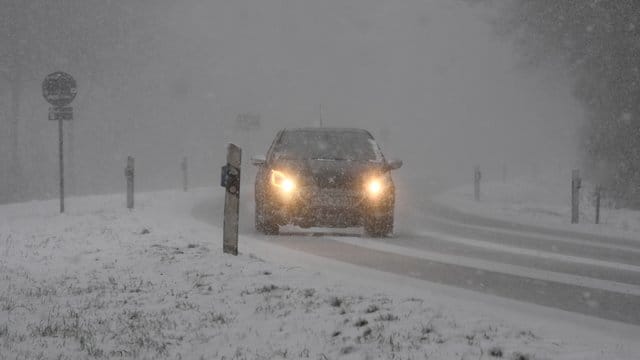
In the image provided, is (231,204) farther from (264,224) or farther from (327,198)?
(264,224)

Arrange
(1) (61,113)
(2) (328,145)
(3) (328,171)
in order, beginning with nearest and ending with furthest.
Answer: (3) (328,171) → (2) (328,145) → (1) (61,113)

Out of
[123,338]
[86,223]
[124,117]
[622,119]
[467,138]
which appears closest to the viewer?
[123,338]

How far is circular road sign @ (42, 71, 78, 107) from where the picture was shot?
1576 centimetres

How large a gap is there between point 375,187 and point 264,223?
172 centimetres

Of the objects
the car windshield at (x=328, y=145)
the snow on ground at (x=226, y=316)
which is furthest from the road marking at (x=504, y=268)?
the car windshield at (x=328, y=145)

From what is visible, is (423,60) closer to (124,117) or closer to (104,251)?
(124,117)

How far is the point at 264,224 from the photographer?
38.1 ft

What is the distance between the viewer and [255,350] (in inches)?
201

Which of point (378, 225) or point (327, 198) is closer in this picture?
point (327, 198)

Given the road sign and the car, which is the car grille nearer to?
the car

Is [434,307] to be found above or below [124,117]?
below

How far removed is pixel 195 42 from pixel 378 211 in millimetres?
69807

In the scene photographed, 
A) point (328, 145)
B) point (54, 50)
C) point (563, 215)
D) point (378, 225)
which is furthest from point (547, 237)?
point (54, 50)

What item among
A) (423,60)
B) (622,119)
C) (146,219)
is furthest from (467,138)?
(146,219)
